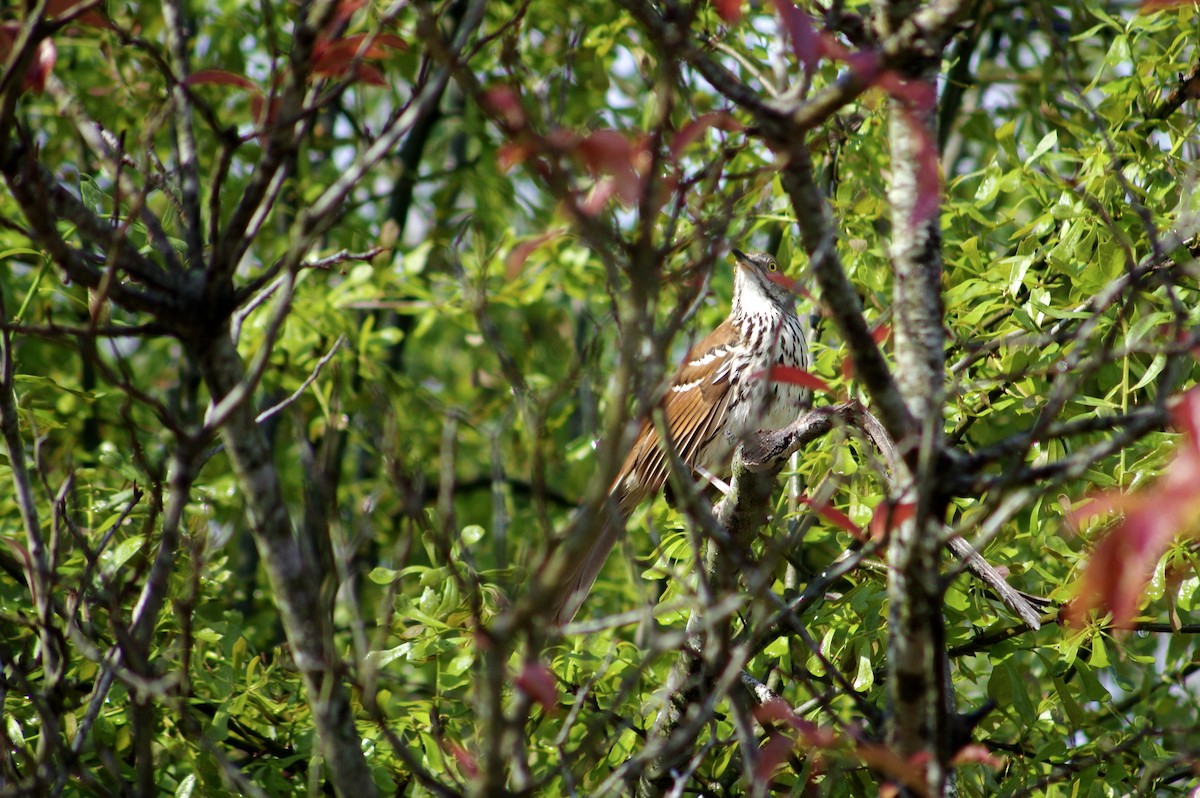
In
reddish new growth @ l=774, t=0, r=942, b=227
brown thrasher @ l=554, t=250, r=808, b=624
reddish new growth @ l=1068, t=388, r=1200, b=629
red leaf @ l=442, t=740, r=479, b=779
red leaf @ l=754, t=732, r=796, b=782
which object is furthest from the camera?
brown thrasher @ l=554, t=250, r=808, b=624

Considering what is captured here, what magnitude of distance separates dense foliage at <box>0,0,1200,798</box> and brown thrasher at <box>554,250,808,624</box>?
0.17 metres

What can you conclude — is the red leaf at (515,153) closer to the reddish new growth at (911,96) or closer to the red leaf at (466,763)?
the reddish new growth at (911,96)

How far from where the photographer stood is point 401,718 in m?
3.04

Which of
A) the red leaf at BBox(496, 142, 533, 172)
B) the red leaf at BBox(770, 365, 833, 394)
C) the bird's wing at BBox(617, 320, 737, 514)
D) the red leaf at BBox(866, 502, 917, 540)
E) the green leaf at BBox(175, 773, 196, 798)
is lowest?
the green leaf at BBox(175, 773, 196, 798)

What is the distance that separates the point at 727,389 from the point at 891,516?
3181mm

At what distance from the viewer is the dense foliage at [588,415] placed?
1646 mm

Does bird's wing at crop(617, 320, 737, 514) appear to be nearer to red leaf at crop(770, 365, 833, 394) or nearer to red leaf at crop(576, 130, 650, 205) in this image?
red leaf at crop(770, 365, 833, 394)

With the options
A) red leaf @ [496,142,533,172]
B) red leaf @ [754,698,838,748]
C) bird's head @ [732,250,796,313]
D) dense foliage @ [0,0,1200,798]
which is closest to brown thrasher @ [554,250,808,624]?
bird's head @ [732,250,796,313]

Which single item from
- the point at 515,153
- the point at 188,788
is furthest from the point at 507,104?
the point at 188,788

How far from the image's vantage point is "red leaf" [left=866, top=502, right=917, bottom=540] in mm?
1555

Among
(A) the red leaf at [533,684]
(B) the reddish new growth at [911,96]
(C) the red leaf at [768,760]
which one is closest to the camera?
(A) the red leaf at [533,684]

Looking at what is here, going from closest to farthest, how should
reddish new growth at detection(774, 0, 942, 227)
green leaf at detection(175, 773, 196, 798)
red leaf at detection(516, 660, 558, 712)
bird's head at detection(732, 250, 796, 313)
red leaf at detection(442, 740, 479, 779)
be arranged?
1. red leaf at detection(516, 660, 558, 712)
2. reddish new growth at detection(774, 0, 942, 227)
3. red leaf at detection(442, 740, 479, 779)
4. green leaf at detection(175, 773, 196, 798)
5. bird's head at detection(732, 250, 796, 313)

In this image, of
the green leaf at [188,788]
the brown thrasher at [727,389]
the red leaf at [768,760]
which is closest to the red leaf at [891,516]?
the red leaf at [768,760]

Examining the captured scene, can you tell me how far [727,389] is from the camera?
473 centimetres
